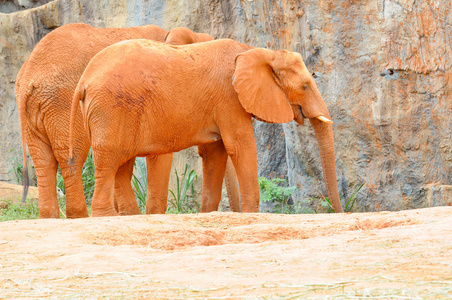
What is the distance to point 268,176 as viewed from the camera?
31.0 feet

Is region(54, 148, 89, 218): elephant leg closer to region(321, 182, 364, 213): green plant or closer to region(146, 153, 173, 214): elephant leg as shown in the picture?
region(146, 153, 173, 214): elephant leg

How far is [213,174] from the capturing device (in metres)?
7.23

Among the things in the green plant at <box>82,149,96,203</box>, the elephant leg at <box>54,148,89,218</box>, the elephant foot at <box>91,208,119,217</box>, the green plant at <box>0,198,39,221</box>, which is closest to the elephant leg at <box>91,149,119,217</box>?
the elephant foot at <box>91,208,119,217</box>

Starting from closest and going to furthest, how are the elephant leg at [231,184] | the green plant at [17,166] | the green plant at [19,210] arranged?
1. the elephant leg at [231,184]
2. the green plant at [19,210]
3. the green plant at [17,166]

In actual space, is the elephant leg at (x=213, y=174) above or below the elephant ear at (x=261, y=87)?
below

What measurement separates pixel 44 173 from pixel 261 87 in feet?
8.84

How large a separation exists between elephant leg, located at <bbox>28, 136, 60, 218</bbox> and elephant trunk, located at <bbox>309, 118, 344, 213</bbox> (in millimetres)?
3102

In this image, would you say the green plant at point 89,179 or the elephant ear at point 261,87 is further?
the green plant at point 89,179

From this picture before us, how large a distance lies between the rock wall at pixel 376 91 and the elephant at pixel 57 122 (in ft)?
8.05

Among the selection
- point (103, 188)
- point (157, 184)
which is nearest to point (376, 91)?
point (157, 184)

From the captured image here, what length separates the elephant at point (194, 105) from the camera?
623cm

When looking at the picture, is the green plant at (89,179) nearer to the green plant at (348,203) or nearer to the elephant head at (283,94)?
the green plant at (348,203)

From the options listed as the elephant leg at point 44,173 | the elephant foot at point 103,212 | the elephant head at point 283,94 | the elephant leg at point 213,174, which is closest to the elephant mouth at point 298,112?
the elephant head at point 283,94

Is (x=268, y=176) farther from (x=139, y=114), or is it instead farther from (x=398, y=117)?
(x=139, y=114)
